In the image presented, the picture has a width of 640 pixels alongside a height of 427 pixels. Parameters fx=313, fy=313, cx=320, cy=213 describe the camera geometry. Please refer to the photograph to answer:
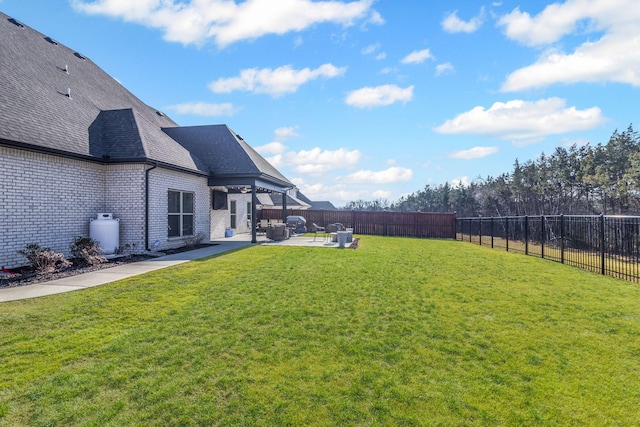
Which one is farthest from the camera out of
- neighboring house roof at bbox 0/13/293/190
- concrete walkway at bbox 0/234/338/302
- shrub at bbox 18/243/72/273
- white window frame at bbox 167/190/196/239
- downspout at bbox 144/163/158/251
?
white window frame at bbox 167/190/196/239

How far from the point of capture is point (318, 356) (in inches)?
133

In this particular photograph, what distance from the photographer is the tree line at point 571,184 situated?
2308 centimetres

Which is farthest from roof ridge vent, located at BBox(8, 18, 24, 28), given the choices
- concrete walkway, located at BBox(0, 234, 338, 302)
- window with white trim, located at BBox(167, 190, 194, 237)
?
concrete walkway, located at BBox(0, 234, 338, 302)

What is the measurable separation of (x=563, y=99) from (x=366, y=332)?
16572 mm

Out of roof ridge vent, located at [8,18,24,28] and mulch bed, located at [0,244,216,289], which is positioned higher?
roof ridge vent, located at [8,18,24,28]

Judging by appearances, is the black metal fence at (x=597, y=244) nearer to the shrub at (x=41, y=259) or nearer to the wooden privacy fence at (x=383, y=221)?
the wooden privacy fence at (x=383, y=221)

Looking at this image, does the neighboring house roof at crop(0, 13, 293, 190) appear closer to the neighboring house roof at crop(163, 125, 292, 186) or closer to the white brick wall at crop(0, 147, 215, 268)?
the neighboring house roof at crop(163, 125, 292, 186)

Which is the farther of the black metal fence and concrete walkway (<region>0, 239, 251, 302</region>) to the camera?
the black metal fence

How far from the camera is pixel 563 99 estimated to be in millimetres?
14625

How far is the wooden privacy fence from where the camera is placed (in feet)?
74.0

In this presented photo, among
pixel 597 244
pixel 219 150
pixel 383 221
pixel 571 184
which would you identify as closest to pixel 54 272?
pixel 219 150

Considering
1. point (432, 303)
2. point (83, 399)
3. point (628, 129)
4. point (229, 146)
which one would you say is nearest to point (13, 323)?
Result: point (83, 399)

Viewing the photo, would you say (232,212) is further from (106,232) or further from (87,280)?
(87,280)

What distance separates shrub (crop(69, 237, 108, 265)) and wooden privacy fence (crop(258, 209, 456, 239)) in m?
15.3
